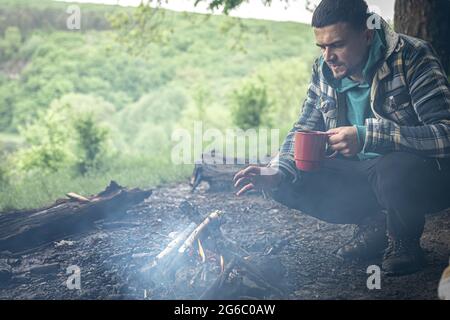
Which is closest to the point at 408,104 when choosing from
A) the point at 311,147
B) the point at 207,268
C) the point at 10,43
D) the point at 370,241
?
the point at 311,147

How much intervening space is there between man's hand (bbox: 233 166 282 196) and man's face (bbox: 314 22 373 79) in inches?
35.8

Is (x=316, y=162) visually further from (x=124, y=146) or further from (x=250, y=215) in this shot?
(x=124, y=146)

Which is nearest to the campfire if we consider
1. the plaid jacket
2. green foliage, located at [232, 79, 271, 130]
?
the plaid jacket

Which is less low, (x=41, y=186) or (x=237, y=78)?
(x=237, y=78)

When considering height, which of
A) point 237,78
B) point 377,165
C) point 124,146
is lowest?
point 124,146

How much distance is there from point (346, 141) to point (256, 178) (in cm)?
68

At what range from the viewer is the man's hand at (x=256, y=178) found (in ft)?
11.2

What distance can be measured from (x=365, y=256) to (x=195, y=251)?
132 cm

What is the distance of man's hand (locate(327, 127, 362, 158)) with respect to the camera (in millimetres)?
3236

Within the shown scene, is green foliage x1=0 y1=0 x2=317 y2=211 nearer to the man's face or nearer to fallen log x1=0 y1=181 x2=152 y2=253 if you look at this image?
fallen log x1=0 y1=181 x2=152 y2=253

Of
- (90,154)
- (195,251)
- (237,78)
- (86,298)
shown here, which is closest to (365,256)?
(195,251)

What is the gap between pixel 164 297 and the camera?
3371mm

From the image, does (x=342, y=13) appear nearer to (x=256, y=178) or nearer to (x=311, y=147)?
(x=311, y=147)

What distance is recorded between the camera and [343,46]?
3.57 metres
